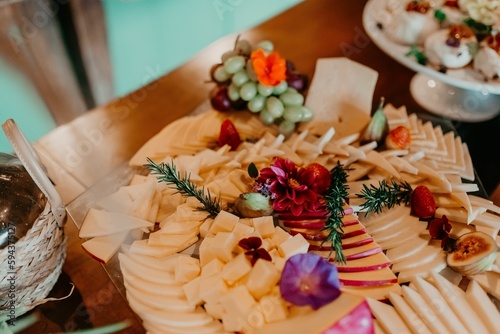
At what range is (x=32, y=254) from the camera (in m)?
0.84

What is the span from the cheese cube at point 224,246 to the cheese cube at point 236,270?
0.03 m

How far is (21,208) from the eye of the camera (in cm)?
86

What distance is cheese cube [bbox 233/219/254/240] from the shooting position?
0.88m

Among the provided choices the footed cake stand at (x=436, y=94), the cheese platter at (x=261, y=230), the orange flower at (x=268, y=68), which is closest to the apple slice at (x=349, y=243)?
the cheese platter at (x=261, y=230)

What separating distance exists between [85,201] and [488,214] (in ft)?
3.36

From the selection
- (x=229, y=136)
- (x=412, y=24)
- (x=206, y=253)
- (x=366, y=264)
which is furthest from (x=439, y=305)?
(x=412, y=24)

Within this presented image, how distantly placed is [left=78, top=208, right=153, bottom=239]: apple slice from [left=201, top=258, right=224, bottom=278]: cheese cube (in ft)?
0.73

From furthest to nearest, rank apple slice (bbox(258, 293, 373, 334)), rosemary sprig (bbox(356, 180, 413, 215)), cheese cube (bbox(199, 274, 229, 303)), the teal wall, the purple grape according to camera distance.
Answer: the teal wall
the purple grape
rosemary sprig (bbox(356, 180, 413, 215))
cheese cube (bbox(199, 274, 229, 303))
apple slice (bbox(258, 293, 373, 334))

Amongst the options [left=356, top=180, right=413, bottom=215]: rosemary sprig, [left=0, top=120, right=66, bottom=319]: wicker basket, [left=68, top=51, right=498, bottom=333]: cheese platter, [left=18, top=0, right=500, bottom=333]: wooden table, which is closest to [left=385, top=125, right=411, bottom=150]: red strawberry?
[left=68, top=51, right=498, bottom=333]: cheese platter

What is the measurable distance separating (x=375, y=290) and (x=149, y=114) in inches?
36.3

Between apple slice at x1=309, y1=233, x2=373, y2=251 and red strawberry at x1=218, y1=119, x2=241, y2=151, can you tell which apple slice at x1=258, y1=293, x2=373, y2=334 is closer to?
apple slice at x1=309, y1=233, x2=373, y2=251

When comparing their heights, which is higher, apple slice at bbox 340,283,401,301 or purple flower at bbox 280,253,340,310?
purple flower at bbox 280,253,340,310

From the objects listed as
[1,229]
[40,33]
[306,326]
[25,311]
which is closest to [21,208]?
[1,229]

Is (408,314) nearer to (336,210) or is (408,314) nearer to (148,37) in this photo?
(336,210)
